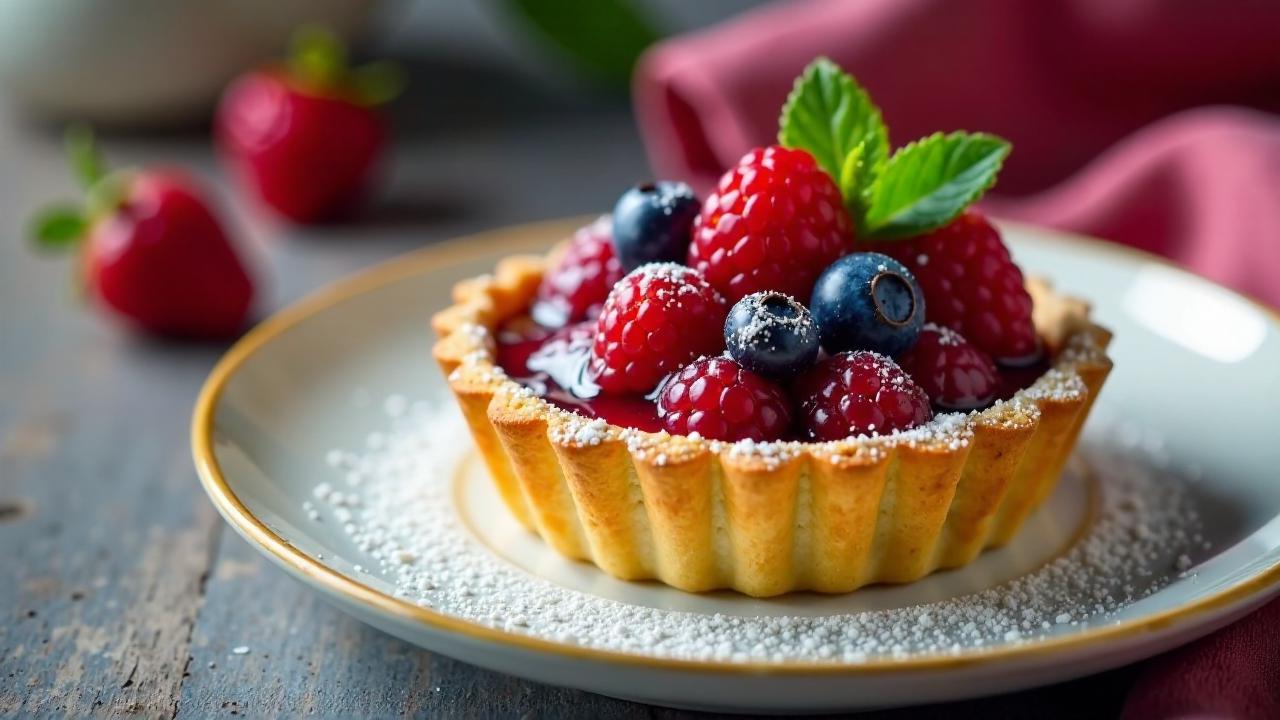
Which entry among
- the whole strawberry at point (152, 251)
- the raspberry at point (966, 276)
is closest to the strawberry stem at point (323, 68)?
the whole strawberry at point (152, 251)

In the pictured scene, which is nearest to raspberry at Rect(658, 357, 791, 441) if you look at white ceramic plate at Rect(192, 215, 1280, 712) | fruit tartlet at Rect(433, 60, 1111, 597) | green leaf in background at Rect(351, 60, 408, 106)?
fruit tartlet at Rect(433, 60, 1111, 597)

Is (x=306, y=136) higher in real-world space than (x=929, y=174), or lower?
lower

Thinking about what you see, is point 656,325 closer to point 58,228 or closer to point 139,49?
point 58,228

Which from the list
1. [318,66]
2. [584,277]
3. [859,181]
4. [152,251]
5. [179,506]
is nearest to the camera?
[859,181]

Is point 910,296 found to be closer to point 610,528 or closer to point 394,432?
point 610,528

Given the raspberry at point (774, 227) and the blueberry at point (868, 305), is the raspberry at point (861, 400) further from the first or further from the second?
the raspberry at point (774, 227)

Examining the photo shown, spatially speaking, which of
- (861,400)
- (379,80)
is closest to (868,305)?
(861,400)

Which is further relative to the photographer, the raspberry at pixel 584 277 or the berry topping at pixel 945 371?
the raspberry at pixel 584 277
